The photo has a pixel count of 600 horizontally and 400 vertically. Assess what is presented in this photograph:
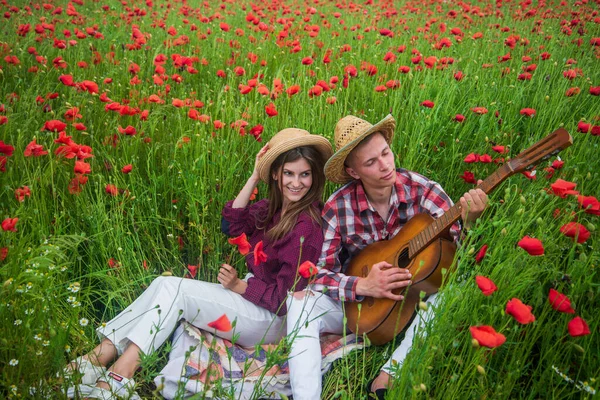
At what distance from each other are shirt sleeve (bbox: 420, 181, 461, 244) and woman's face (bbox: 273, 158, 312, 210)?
22.9 inches

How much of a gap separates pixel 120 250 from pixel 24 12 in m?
4.00

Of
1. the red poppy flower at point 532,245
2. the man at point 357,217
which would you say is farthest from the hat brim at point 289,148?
the red poppy flower at point 532,245

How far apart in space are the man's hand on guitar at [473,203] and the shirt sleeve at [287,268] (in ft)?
2.61

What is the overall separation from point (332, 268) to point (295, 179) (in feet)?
1.56

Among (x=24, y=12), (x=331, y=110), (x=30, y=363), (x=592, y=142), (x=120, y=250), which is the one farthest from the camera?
(x=24, y=12)

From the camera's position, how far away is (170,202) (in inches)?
119

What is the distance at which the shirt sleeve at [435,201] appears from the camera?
2490mm

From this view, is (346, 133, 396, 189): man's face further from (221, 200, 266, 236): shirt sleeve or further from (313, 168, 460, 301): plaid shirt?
(221, 200, 266, 236): shirt sleeve

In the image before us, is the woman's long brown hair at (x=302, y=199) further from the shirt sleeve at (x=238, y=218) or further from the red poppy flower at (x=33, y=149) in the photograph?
the red poppy flower at (x=33, y=149)

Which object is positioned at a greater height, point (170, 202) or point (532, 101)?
point (532, 101)

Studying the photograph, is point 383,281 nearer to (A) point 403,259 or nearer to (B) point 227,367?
(A) point 403,259

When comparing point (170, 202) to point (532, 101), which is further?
point (532, 101)

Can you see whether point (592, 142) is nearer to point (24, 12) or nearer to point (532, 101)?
point (532, 101)

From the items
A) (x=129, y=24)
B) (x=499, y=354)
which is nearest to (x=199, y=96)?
(x=129, y=24)
